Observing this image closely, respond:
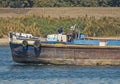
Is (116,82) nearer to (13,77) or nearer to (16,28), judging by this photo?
(13,77)

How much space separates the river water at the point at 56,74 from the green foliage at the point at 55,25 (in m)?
24.5

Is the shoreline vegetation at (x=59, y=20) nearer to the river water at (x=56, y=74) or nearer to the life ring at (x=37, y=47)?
the river water at (x=56, y=74)

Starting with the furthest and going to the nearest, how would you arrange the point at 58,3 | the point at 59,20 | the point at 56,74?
the point at 58,3 < the point at 59,20 < the point at 56,74

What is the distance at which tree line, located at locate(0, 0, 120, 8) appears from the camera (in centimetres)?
10134

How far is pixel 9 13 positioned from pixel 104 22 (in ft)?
38.1

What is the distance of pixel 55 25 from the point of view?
88812 millimetres

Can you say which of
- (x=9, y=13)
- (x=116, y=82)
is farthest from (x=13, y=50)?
(x=9, y=13)

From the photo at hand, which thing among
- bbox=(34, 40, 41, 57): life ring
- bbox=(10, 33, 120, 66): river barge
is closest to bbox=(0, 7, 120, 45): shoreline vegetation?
bbox=(10, 33, 120, 66): river barge

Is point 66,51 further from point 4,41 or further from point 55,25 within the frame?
point 55,25

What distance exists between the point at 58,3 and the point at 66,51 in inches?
1712

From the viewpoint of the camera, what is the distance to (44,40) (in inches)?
2378

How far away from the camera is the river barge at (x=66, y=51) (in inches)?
2322

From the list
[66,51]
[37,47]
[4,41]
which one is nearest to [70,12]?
[4,41]

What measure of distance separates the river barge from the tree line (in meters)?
41.4
